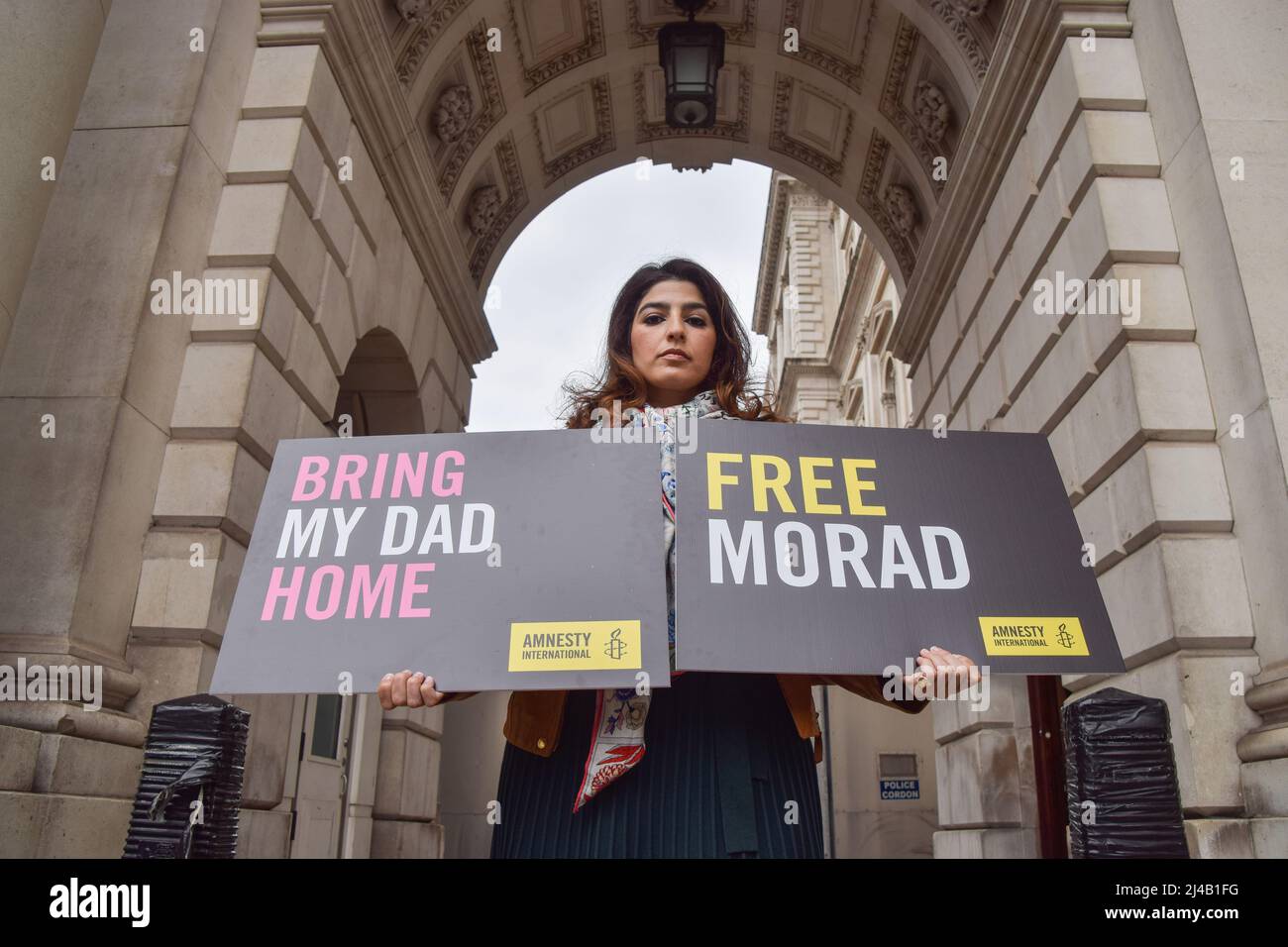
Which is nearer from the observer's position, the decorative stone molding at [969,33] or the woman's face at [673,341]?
the woman's face at [673,341]

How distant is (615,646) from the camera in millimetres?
2230

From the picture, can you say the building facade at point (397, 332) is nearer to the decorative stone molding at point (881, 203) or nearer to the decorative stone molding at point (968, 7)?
the decorative stone molding at point (968, 7)

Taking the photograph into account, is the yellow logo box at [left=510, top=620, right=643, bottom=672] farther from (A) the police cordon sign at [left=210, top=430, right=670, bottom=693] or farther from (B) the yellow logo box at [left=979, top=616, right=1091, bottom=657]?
(B) the yellow logo box at [left=979, top=616, right=1091, bottom=657]

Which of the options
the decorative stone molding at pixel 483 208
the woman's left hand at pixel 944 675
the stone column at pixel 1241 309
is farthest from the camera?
the decorative stone molding at pixel 483 208

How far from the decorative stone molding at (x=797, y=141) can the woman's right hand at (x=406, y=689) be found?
11265mm

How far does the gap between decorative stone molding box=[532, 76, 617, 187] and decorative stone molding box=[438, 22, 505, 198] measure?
126 cm

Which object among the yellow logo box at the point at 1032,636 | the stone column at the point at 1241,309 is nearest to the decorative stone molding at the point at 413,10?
the stone column at the point at 1241,309

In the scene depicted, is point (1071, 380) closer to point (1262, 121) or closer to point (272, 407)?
point (1262, 121)

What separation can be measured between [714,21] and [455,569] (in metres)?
10.8

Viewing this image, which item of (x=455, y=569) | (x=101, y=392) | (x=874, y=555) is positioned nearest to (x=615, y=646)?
(x=455, y=569)

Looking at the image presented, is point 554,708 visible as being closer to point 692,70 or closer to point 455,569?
A: point 455,569

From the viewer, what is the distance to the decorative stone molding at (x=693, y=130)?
12.7m

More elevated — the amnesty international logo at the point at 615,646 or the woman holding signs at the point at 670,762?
the amnesty international logo at the point at 615,646

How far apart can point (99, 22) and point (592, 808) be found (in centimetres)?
605
